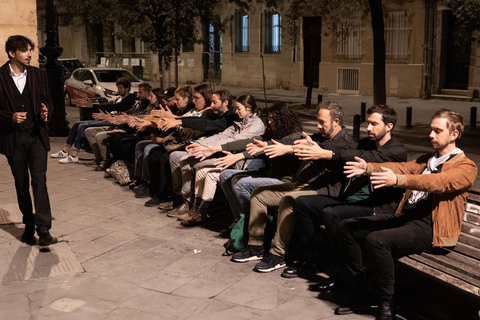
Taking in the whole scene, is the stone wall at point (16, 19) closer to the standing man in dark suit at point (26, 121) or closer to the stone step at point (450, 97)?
the standing man in dark suit at point (26, 121)

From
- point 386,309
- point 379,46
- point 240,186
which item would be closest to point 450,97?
point 379,46

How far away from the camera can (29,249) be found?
259 inches

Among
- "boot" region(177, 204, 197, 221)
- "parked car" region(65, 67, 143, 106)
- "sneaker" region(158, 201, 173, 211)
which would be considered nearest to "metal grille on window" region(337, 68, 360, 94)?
"parked car" region(65, 67, 143, 106)

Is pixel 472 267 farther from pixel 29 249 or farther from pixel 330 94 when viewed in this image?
pixel 330 94

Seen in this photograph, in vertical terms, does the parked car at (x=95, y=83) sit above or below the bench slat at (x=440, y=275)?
above

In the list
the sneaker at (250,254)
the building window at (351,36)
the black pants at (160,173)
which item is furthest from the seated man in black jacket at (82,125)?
the building window at (351,36)

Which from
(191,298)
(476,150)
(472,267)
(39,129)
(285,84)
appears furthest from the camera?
(285,84)

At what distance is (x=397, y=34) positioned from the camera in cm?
2458

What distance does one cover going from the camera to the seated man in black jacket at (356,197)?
5.41 meters

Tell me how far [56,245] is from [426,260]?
367 cm

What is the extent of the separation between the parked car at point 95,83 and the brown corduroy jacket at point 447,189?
1604cm

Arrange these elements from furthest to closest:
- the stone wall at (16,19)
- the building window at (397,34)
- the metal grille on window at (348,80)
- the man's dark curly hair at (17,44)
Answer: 1. the metal grille on window at (348,80)
2. the building window at (397,34)
3. the stone wall at (16,19)
4. the man's dark curly hair at (17,44)

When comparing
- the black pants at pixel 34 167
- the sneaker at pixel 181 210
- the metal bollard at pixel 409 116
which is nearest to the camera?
the black pants at pixel 34 167

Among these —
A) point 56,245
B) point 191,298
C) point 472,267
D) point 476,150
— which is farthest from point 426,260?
point 476,150
